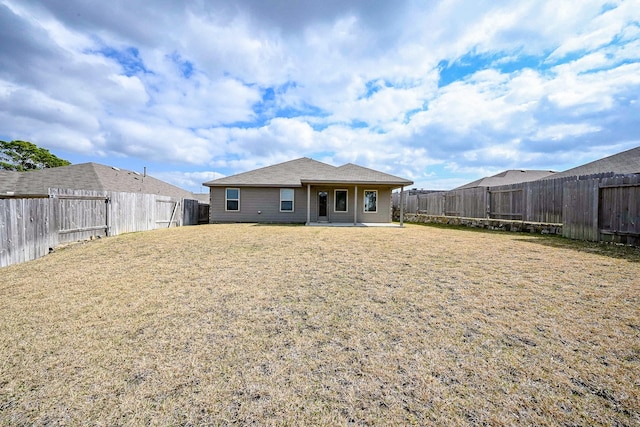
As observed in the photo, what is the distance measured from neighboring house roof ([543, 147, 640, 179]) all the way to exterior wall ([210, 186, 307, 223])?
17417 mm

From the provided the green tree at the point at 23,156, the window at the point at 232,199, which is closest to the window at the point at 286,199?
the window at the point at 232,199

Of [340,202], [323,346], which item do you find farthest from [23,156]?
[323,346]

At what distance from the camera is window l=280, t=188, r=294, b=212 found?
702 inches

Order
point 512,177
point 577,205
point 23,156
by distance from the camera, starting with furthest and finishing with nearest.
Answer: point 23,156, point 512,177, point 577,205

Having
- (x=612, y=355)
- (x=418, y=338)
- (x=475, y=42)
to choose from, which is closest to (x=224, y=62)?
(x=475, y=42)

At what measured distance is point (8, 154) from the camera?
31453mm

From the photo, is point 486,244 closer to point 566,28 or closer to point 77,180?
point 566,28

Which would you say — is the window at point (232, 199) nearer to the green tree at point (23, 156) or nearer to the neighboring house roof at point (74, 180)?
the neighboring house roof at point (74, 180)

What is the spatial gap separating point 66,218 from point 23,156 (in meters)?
37.6

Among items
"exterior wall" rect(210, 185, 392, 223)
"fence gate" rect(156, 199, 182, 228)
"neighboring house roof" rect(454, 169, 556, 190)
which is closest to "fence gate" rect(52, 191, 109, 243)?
"fence gate" rect(156, 199, 182, 228)

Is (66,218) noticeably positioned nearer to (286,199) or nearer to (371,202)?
(286,199)

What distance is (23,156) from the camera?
32.6m

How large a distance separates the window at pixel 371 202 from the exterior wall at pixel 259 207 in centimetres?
408

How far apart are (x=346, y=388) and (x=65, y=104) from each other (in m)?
28.0
